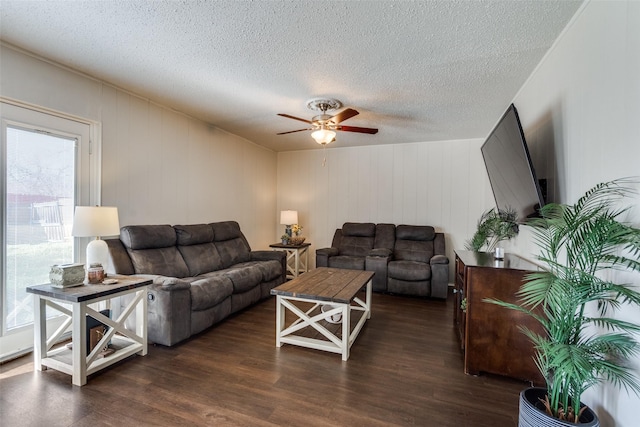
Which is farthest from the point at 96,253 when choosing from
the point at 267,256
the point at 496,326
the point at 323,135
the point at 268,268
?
the point at 496,326

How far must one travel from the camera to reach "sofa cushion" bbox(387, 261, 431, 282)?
13.2 ft

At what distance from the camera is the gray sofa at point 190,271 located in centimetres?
253

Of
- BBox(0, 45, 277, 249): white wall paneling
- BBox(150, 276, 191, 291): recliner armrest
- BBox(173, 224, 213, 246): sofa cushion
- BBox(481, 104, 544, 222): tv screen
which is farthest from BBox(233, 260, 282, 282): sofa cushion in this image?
BBox(481, 104, 544, 222): tv screen

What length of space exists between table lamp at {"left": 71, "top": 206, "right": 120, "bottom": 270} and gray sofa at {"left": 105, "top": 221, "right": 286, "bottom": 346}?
1.08ft

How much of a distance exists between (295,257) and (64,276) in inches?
126

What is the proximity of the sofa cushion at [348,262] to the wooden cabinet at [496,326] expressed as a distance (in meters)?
2.24

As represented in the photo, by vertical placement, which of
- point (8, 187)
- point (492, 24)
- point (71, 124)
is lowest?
point (8, 187)

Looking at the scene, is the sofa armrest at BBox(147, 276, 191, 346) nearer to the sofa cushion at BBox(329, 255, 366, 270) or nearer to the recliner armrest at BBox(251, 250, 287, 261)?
the recliner armrest at BBox(251, 250, 287, 261)

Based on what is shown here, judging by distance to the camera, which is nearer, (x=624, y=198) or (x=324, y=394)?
(x=624, y=198)

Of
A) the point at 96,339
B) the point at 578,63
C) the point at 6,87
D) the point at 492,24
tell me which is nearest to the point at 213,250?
the point at 96,339

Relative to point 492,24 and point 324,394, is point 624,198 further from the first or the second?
point 324,394

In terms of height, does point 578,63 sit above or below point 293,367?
above

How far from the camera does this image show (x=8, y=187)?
2254 millimetres

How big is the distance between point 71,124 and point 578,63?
4.01 m
